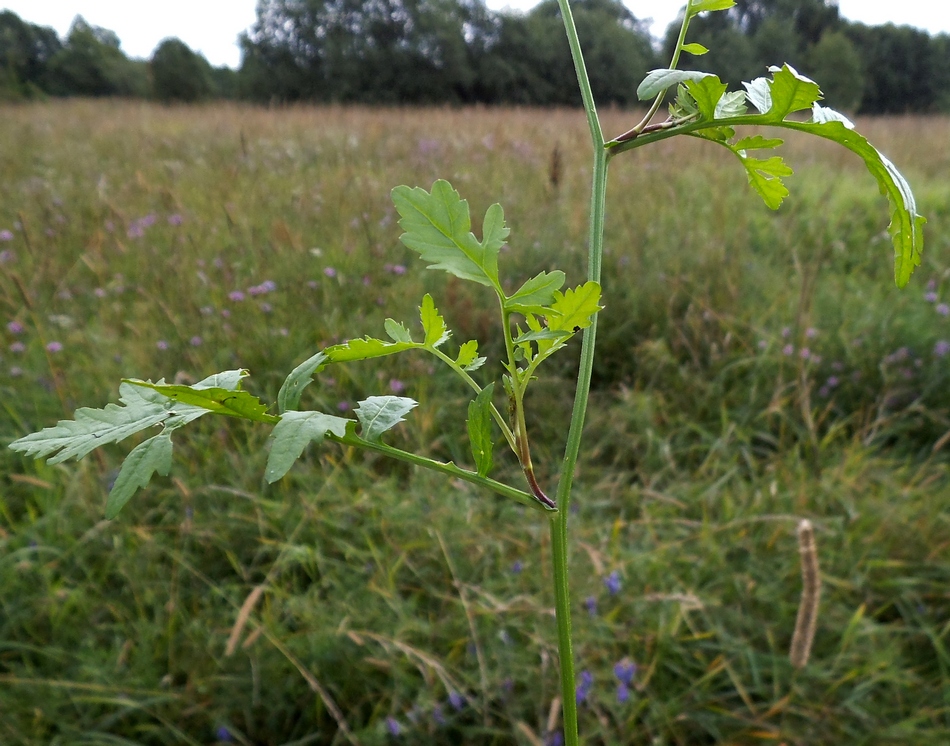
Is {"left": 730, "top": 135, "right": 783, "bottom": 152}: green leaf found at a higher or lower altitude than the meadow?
higher

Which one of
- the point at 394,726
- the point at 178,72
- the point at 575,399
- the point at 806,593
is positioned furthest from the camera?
the point at 178,72

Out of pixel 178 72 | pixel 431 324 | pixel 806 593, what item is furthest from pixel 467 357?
pixel 178 72

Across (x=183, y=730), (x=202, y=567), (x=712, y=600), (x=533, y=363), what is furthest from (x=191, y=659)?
(x=533, y=363)

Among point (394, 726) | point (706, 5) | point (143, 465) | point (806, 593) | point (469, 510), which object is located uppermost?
point (706, 5)

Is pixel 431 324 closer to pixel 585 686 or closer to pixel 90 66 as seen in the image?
pixel 585 686

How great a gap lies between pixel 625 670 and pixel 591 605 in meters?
0.13

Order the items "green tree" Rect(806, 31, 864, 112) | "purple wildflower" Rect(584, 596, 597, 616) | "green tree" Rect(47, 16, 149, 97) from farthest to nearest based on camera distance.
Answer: "green tree" Rect(47, 16, 149, 97) < "green tree" Rect(806, 31, 864, 112) < "purple wildflower" Rect(584, 596, 597, 616)

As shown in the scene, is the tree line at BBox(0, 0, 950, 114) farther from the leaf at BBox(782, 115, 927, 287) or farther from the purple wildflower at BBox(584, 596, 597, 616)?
the leaf at BBox(782, 115, 927, 287)

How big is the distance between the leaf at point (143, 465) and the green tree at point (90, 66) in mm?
16114

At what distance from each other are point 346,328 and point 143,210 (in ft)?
5.32

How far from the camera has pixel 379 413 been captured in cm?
32

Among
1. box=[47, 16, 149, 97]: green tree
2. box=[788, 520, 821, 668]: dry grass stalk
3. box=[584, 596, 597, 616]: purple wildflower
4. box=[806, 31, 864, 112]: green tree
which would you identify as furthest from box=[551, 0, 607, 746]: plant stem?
box=[47, 16, 149, 97]: green tree

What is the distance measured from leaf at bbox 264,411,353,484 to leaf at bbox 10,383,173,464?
0.06 m

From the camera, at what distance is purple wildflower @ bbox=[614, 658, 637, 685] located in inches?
43.0
